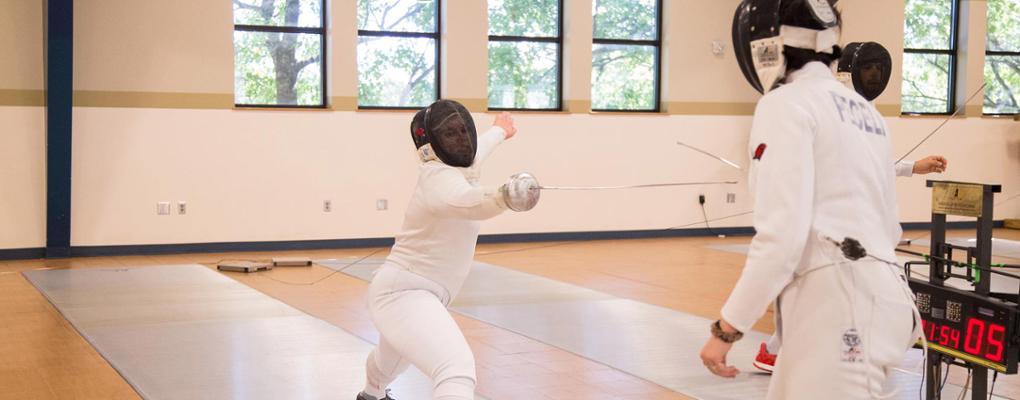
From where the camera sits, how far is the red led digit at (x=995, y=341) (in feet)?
7.89

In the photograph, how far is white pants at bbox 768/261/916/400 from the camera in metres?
1.62

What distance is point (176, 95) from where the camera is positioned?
7.64 metres

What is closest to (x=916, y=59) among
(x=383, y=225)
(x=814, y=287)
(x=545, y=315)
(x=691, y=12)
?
(x=691, y=12)

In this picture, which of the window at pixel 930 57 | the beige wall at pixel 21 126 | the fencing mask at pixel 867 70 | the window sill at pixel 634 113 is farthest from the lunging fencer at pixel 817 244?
the window at pixel 930 57

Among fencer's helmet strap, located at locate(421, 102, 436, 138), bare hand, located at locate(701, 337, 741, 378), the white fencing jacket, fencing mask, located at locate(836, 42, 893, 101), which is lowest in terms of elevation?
bare hand, located at locate(701, 337, 741, 378)

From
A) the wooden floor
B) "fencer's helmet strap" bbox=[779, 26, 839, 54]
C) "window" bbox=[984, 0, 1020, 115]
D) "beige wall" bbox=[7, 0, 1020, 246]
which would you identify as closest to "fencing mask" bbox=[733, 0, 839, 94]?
"fencer's helmet strap" bbox=[779, 26, 839, 54]

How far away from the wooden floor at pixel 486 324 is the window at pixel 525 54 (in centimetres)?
145

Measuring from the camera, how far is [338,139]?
8.12m

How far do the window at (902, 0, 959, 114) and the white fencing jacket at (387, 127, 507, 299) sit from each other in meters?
8.82

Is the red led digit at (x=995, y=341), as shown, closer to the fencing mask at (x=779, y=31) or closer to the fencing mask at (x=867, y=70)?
the fencing mask at (x=779, y=31)

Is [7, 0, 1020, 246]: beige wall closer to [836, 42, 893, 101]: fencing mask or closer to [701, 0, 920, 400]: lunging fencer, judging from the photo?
[836, 42, 893, 101]: fencing mask

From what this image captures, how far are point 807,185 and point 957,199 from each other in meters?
A: 1.37

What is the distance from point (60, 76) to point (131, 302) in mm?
2643

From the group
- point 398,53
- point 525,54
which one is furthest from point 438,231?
point 525,54
